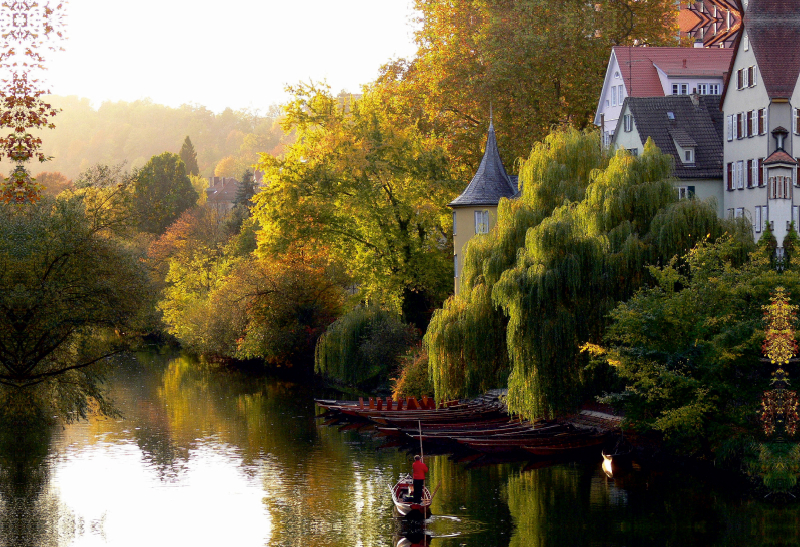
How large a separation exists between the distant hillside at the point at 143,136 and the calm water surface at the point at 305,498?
125 meters


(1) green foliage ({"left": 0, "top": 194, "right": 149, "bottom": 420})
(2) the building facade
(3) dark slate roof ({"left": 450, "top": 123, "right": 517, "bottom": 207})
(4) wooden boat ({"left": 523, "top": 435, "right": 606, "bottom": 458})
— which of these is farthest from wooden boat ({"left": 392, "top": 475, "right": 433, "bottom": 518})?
(3) dark slate roof ({"left": 450, "top": 123, "right": 517, "bottom": 207})

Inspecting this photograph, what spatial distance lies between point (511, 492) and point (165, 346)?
2221 inches

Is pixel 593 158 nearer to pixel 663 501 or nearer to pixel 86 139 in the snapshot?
pixel 663 501

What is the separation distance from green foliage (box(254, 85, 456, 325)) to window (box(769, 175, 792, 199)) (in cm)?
1835

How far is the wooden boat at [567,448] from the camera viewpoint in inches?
1368

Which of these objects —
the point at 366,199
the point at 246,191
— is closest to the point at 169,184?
the point at 246,191

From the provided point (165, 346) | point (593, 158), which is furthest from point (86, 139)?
point (593, 158)

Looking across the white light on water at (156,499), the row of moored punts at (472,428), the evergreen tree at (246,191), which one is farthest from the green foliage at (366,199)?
the evergreen tree at (246,191)

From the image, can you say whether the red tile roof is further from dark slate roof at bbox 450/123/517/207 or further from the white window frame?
dark slate roof at bbox 450/123/517/207

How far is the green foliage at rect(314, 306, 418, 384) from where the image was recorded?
52.6 metres

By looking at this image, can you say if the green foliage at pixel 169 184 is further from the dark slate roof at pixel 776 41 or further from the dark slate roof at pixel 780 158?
the dark slate roof at pixel 780 158

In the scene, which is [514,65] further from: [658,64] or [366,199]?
[366,199]

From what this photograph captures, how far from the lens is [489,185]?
160ft

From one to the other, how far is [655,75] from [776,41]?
36.0 ft
